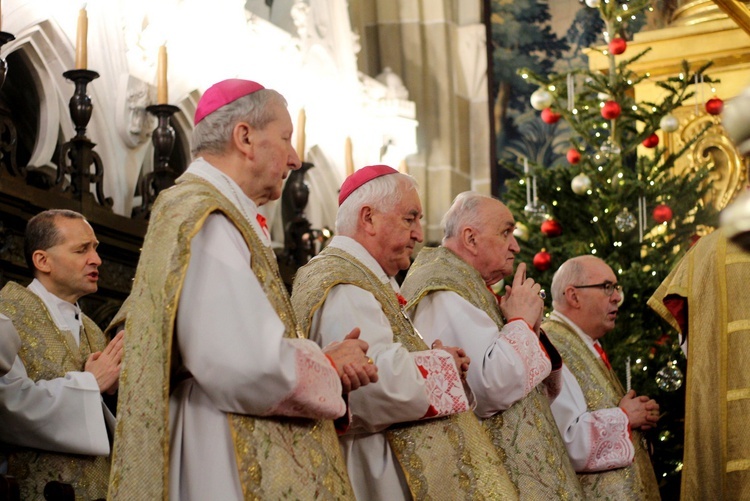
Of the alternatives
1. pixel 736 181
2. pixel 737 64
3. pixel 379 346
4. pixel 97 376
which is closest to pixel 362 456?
pixel 379 346

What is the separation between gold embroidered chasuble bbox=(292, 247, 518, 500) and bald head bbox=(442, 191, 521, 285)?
0.88 metres

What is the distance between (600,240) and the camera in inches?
313

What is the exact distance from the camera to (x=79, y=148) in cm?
604

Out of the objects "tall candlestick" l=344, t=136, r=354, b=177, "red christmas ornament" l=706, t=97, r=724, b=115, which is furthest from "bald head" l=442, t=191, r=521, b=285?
"red christmas ornament" l=706, t=97, r=724, b=115

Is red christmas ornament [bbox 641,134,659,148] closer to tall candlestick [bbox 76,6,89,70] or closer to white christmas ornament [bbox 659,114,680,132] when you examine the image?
white christmas ornament [bbox 659,114,680,132]

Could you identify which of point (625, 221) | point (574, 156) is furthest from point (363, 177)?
point (574, 156)

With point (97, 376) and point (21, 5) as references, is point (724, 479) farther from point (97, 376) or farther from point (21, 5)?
point (21, 5)

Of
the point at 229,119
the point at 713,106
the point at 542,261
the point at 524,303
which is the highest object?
the point at 229,119

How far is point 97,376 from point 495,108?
337 inches

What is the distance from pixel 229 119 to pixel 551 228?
16.2 ft

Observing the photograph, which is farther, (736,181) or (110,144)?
(736,181)

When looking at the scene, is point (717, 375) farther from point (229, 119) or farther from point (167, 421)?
point (167, 421)

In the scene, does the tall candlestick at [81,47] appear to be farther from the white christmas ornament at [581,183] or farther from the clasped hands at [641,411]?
the white christmas ornament at [581,183]

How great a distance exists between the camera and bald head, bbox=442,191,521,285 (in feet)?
15.5
